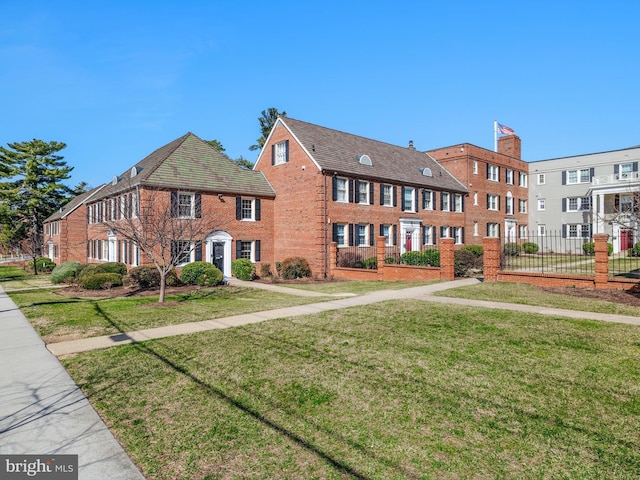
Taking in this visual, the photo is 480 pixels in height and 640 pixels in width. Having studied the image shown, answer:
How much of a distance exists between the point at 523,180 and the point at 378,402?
43.3 m

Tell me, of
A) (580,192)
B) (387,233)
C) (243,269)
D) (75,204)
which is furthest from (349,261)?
(75,204)

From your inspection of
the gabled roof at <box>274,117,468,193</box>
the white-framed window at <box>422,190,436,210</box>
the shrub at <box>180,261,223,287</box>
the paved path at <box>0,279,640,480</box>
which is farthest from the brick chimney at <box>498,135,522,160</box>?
the paved path at <box>0,279,640,480</box>

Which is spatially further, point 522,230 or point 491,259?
point 522,230

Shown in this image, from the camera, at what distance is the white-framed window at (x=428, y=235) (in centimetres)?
2991

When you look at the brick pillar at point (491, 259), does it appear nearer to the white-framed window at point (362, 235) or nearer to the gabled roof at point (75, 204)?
the white-framed window at point (362, 235)

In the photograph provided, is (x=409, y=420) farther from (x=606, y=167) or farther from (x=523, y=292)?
(x=606, y=167)

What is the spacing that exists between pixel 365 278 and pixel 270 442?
17.5m

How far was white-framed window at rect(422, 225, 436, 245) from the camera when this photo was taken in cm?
2991

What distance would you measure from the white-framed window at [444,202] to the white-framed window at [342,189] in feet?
35.8

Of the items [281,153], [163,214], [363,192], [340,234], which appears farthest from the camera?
[281,153]

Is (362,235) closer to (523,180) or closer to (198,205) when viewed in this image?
(198,205)

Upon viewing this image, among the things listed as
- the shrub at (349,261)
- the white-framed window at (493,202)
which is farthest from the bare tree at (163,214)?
the white-framed window at (493,202)

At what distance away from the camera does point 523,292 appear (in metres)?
13.8

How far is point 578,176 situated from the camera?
3938cm
